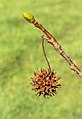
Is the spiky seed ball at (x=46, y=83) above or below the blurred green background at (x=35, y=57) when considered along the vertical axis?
below

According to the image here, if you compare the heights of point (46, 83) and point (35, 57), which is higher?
point (35, 57)

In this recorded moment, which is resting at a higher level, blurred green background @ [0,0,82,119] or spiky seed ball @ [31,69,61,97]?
blurred green background @ [0,0,82,119]

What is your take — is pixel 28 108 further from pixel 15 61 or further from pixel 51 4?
pixel 51 4

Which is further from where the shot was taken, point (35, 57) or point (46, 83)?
point (35, 57)

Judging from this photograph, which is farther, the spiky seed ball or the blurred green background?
the blurred green background

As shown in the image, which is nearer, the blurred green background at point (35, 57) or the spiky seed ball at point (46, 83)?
the spiky seed ball at point (46, 83)

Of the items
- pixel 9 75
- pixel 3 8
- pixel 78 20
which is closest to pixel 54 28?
pixel 78 20
